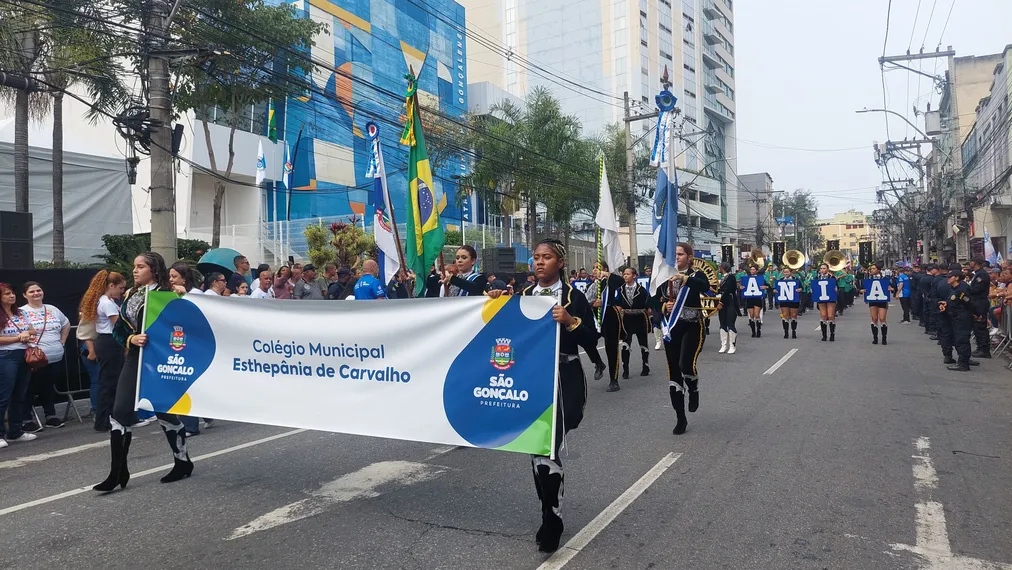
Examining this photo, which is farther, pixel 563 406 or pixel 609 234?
pixel 609 234

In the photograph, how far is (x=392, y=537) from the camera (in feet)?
14.4

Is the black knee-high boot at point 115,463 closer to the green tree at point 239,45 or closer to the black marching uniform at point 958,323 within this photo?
the black marching uniform at point 958,323

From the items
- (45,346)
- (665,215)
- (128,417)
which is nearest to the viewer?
(128,417)

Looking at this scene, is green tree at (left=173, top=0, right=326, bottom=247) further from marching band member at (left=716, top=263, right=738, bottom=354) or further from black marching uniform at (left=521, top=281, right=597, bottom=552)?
black marching uniform at (left=521, top=281, right=597, bottom=552)

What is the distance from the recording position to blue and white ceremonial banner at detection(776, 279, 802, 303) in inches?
698

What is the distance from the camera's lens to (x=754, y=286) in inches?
714

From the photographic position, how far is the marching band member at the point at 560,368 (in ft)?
13.6

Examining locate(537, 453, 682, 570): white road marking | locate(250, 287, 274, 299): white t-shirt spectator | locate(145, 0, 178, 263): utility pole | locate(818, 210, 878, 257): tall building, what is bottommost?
locate(537, 453, 682, 570): white road marking

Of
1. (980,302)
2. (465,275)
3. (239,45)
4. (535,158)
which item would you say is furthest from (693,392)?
(535,158)

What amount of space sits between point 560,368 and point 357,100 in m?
38.0

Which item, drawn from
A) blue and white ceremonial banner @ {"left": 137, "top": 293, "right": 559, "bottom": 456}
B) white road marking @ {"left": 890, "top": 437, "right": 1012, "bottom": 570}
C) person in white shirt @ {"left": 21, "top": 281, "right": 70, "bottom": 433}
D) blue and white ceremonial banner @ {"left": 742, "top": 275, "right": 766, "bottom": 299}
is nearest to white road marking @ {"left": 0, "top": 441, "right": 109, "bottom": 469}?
person in white shirt @ {"left": 21, "top": 281, "right": 70, "bottom": 433}

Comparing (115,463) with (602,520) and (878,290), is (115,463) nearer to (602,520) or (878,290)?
(602,520)

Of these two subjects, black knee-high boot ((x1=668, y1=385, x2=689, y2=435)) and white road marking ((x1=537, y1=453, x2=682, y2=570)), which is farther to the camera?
black knee-high boot ((x1=668, y1=385, x2=689, y2=435))

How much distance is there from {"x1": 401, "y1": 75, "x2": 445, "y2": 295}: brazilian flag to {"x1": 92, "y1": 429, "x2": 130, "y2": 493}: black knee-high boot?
276 centimetres
